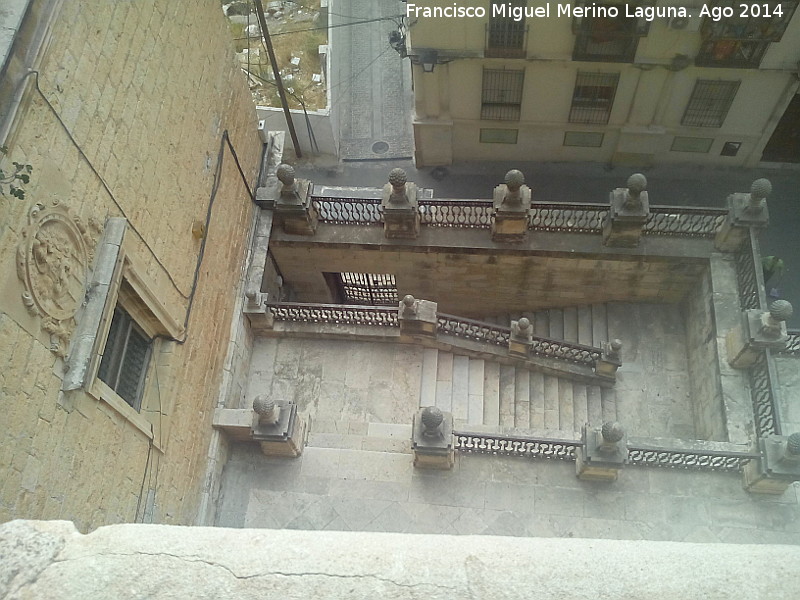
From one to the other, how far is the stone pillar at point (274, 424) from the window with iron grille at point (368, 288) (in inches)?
174

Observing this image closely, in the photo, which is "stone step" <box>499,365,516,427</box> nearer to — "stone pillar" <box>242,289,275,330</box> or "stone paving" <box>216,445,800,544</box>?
"stone paving" <box>216,445,800,544</box>

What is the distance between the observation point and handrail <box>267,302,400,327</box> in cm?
1220

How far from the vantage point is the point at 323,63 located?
18.0m

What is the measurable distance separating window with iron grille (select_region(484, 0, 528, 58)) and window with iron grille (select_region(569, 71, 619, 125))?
1.68m

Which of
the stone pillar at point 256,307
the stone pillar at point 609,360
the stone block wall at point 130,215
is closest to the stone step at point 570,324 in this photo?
the stone pillar at point 609,360

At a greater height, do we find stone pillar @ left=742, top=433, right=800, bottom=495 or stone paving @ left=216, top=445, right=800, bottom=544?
stone pillar @ left=742, top=433, right=800, bottom=495

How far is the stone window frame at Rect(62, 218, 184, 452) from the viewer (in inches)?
256

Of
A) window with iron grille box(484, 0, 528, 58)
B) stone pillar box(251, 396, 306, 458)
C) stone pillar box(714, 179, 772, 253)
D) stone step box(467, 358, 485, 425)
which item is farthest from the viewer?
window with iron grille box(484, 0, 528, 58)

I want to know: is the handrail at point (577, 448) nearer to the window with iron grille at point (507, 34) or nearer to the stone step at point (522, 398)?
the stone step at point (522, 398)

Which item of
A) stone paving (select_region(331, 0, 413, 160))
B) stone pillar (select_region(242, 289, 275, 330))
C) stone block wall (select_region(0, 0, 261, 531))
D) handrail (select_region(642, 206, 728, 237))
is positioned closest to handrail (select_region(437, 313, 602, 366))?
handrail (select_region(642, 206, 728, 237))

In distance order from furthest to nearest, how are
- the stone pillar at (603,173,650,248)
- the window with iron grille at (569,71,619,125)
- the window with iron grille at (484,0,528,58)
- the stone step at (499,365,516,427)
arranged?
the window with iron grille at (569,71,619,125), the window with iron grille at (484,0,528,58), the stone step at (499,365,516,427), the stone pillar at (603,173,650,248)

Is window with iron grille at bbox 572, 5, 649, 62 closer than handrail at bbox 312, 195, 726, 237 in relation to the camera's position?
No

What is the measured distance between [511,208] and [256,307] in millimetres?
5147

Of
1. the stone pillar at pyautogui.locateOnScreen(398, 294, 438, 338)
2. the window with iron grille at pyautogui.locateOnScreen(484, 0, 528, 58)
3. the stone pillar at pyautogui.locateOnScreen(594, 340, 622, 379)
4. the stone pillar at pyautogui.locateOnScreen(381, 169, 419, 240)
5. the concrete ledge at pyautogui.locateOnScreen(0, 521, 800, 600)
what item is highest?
the window with iron grille at pyautogui.locateOnScreen(484, 0, 528, 58)
